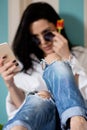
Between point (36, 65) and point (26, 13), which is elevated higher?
point (26, 13)

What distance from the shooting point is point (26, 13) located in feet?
3.48

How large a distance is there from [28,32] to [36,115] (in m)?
0.46

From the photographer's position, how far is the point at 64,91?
662 mm

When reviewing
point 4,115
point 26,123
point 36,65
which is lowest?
point 4,115

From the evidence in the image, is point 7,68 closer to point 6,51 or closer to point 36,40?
point 6,51

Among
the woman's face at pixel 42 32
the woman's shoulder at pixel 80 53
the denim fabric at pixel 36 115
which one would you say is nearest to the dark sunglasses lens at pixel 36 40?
the woman's face at pixel 42 32

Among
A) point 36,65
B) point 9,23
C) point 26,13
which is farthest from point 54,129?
point 9,23

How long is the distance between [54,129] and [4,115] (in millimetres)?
520

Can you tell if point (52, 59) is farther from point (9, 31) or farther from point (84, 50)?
point (9, 31)

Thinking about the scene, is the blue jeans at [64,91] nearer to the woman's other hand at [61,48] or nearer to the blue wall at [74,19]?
the woman's other hand at [61,48]

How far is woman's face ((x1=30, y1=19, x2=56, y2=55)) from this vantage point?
3.31 feet

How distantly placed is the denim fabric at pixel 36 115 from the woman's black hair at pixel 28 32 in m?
0.35

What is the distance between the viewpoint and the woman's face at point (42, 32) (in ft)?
3.31

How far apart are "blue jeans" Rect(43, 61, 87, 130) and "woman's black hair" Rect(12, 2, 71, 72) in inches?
15.2
